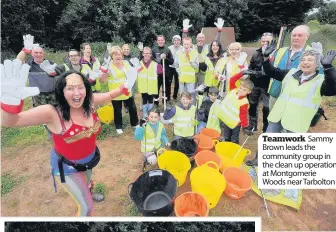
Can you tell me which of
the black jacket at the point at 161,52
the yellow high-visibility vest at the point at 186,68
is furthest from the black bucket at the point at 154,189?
the black jacket at the point at 161,52

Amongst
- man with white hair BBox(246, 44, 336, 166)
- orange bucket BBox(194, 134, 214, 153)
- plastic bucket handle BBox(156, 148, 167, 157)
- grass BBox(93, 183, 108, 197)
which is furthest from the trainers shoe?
man with white hair BBox(246, 44, 336, 166)

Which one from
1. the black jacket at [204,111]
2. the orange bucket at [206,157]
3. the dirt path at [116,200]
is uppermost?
the black jacket at [204,111]

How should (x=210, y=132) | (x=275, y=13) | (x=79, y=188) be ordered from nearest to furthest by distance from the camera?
(x=79, y=188)
(x=210, y=132)
(x=275, y=13)

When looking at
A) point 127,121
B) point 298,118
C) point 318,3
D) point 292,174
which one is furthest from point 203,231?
point 318,3

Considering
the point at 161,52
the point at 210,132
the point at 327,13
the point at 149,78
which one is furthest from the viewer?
the point at 327,13

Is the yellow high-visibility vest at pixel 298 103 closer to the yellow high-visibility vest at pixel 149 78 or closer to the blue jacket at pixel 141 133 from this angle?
the blue jacket at pixel 141 133

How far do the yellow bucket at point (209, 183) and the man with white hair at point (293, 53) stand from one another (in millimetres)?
1560

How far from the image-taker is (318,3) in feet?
56.3

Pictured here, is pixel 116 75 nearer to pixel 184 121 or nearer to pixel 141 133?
pixel 141 133

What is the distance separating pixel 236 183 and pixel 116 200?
1.60 meters

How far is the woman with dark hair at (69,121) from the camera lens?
1.75m

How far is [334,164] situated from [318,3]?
18.3 meters

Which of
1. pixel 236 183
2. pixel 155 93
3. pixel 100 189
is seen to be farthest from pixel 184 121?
pixel 100 189

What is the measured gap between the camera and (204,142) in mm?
4047
